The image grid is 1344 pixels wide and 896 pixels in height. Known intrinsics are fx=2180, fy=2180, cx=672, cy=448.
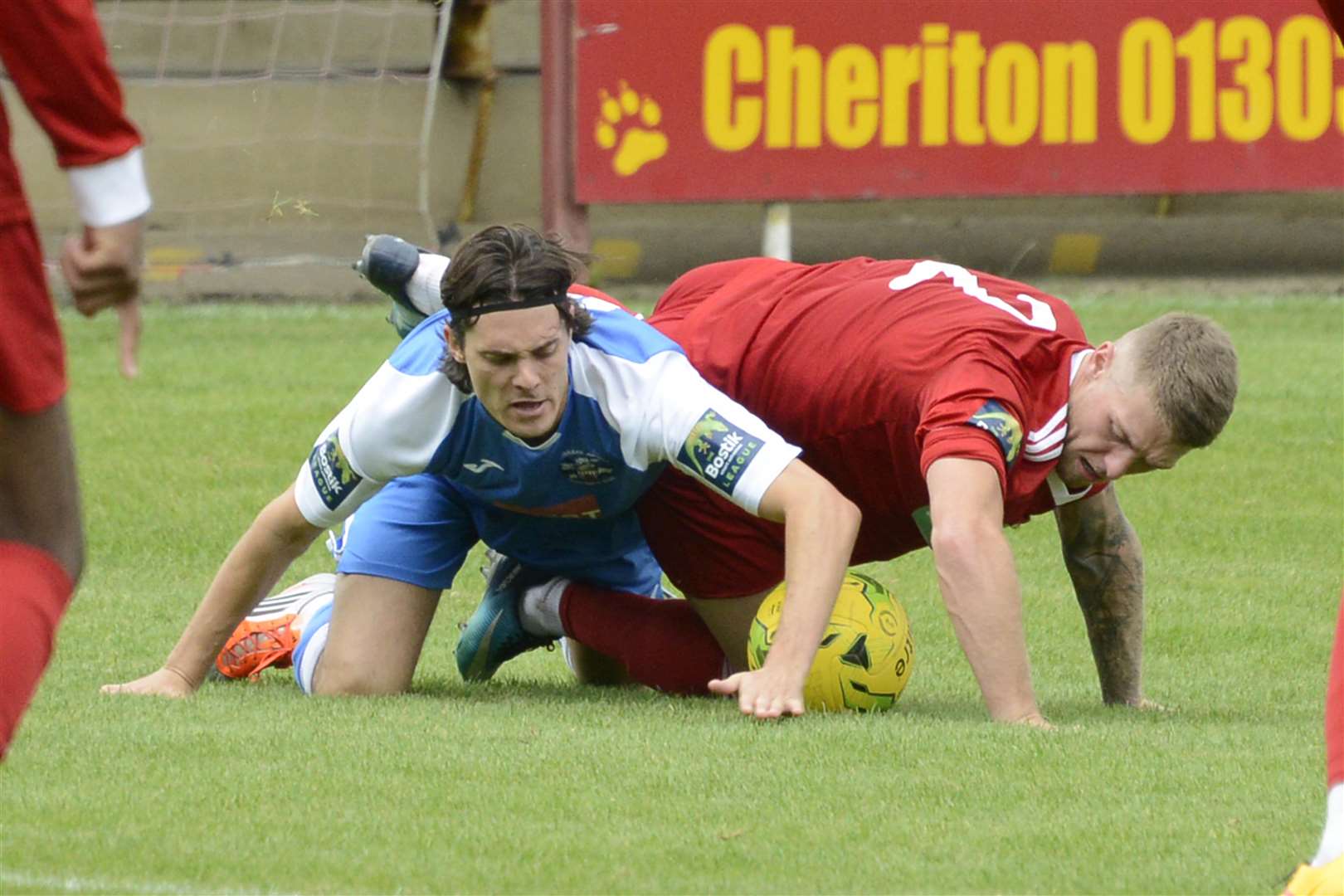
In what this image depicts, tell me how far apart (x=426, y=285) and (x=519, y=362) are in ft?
4.21

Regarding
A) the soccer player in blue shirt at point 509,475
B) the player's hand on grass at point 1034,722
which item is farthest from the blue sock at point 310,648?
the player's hand on grass at point 1034,722

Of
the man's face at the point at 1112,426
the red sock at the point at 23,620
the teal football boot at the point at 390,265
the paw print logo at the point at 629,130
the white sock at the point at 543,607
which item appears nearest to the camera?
the red sock at the point at 23,620

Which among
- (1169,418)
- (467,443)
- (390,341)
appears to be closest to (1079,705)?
(1169,418)

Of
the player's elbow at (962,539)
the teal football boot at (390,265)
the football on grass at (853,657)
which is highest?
Result: the teal football boot at (390,265)

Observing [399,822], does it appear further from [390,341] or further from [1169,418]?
[390,341]

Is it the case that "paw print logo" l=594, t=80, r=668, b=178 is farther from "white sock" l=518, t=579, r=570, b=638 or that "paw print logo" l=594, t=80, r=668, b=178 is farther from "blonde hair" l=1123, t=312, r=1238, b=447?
"blonde hair" l=1123, t=312, r=1238, b=447

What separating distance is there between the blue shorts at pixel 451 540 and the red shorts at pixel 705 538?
0.09 meters

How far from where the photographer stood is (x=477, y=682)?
19.0 ft

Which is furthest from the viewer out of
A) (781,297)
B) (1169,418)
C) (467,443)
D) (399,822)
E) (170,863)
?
(781,297)

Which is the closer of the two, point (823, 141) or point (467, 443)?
point (467, 443)

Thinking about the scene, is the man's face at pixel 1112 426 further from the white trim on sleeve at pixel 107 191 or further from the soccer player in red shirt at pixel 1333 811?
the white trim on sleeve at pixel 107 191

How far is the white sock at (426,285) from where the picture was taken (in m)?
5.91

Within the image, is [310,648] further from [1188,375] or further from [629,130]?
[629,130]

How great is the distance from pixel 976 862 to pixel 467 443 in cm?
194
